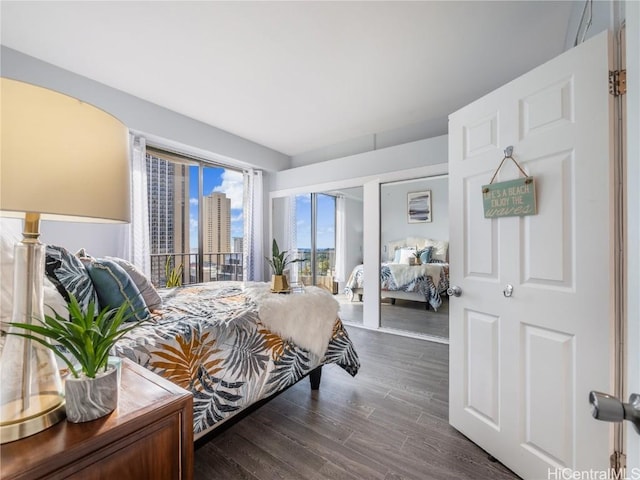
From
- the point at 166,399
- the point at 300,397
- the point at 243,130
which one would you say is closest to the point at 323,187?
the point at 243,130

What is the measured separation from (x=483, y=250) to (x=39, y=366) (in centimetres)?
179

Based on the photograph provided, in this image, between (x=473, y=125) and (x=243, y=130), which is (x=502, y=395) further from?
(x=243, y=130)

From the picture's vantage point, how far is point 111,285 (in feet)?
4.55

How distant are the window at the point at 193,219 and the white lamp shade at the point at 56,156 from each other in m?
3.10

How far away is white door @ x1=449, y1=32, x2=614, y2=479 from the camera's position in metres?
1.06

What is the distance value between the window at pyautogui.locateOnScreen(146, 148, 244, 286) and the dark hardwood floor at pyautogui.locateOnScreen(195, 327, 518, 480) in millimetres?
2411

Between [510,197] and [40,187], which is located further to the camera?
[510,197]

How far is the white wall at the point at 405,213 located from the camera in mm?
3492

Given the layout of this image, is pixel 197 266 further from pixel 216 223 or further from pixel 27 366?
pixel 27 366

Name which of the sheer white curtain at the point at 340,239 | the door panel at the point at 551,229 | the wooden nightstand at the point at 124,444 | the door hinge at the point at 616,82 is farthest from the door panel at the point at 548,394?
the sheer white curtain at the point at 340,239

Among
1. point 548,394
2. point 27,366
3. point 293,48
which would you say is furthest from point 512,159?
point 27,366

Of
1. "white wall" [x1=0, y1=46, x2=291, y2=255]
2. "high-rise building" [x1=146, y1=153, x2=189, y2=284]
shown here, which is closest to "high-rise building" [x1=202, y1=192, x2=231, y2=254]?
"high-rise building" [x1=146, y1=153, x2=189, y2=284]

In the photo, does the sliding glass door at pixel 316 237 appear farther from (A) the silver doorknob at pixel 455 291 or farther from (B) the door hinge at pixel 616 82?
(B) the door hinge at pixel 616 82

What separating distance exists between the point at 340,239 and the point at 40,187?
3839 millimetres
